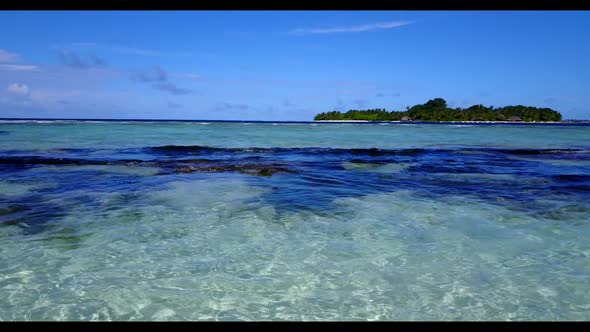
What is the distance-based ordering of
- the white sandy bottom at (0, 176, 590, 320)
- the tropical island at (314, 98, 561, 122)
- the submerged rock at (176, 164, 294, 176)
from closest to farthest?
the white sandy bottom at (0, 176, 590, 320) → the submerged rock at (176, 164, 294, 176) → the tropical island at (314, 98, 561, 122)

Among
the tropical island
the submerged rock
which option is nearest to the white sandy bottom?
the submerged rock

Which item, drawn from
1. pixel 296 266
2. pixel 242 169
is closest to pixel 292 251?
pixel 296 266

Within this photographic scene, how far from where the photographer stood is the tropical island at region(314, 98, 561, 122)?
15050 centimetres

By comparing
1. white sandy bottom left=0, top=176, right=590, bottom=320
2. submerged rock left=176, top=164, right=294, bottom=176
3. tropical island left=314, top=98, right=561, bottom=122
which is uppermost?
tropical island left=314, top=98, right=561, bottom=122

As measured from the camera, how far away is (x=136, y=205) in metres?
8.51

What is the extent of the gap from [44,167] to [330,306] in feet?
46.8

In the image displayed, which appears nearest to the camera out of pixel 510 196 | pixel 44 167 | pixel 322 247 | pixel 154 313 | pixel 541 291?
pixel 154 313

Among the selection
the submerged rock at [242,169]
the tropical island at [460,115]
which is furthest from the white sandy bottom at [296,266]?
the tropical island at [460,115]

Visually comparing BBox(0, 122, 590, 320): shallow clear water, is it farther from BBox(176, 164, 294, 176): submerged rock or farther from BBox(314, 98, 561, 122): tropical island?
BBox(314, 98, 561, 122): tropical island

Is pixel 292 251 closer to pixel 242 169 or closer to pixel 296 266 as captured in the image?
pixel 296 266

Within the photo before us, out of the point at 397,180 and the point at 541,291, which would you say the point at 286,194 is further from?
the point at 541,291

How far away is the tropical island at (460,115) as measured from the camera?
494ft
